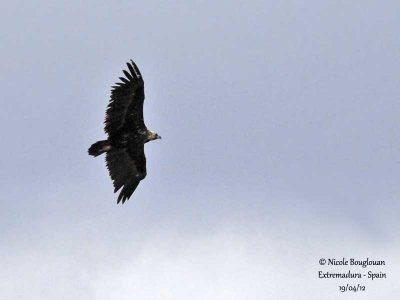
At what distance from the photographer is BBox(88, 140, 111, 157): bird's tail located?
60.7 metres

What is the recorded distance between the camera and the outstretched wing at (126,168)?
63.0m

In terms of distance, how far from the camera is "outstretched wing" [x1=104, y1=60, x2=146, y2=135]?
60.0m

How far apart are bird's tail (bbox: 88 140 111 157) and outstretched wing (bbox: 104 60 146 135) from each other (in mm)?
588

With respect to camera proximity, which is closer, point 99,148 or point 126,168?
point 99,148

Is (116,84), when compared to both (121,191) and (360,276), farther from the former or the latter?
(360,276)

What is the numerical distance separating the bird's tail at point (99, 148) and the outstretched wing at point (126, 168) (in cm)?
122

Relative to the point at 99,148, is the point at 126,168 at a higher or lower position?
higher

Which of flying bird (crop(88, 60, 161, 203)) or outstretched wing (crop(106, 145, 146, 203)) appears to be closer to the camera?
flying bird (crop(88, 60, 161, 203))

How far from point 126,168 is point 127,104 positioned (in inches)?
155

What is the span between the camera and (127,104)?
60875mm

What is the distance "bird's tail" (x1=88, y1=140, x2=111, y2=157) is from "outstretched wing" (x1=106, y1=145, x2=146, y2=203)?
1.22 meters

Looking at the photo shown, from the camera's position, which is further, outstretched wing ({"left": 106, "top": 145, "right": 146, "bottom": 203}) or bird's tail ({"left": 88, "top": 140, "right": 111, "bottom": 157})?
outstretched wing ({"left": 106, "top": 145, "right": 146, "bottom": 203})

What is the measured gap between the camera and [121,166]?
208 ft

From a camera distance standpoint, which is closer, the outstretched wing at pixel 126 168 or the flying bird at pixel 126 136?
the flying bird at pixel 126 136
